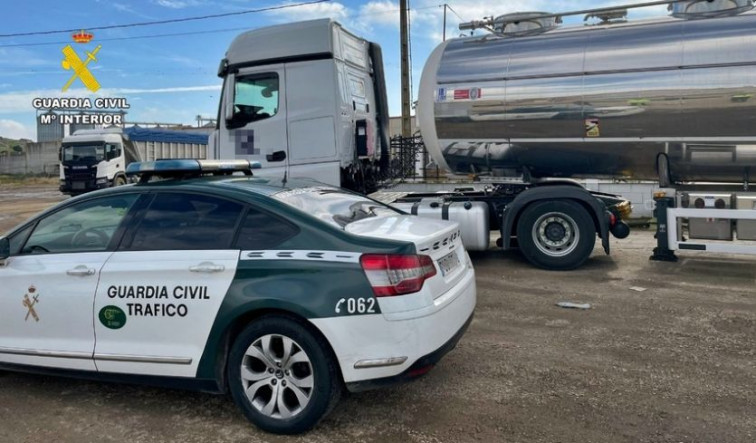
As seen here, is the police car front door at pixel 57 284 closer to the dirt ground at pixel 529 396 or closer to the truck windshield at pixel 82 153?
the dirt ground at pixel 529 396

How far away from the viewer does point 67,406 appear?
383 centimetres

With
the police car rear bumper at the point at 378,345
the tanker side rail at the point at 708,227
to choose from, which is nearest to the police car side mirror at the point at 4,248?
the police car rear bumper at the point at 378,345

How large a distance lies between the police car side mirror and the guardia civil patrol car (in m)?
0.01

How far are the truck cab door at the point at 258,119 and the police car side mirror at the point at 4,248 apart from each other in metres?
4.28

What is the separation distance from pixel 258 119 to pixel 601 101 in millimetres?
4587

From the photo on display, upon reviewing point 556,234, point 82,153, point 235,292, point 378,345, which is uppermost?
point 82,153

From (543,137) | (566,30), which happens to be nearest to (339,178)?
(543,137)

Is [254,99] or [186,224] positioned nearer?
[186,224]

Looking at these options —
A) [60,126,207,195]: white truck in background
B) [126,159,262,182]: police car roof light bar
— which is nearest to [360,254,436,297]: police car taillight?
[126,159,262,182]: police car roof light bar

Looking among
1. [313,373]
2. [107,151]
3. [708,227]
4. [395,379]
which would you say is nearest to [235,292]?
[313,373]

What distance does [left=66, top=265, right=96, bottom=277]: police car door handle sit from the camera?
3656 mm

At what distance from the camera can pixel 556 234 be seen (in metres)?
7.98

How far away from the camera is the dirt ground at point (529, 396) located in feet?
11.0

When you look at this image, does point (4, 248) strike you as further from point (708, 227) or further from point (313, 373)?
point (708, 227)
